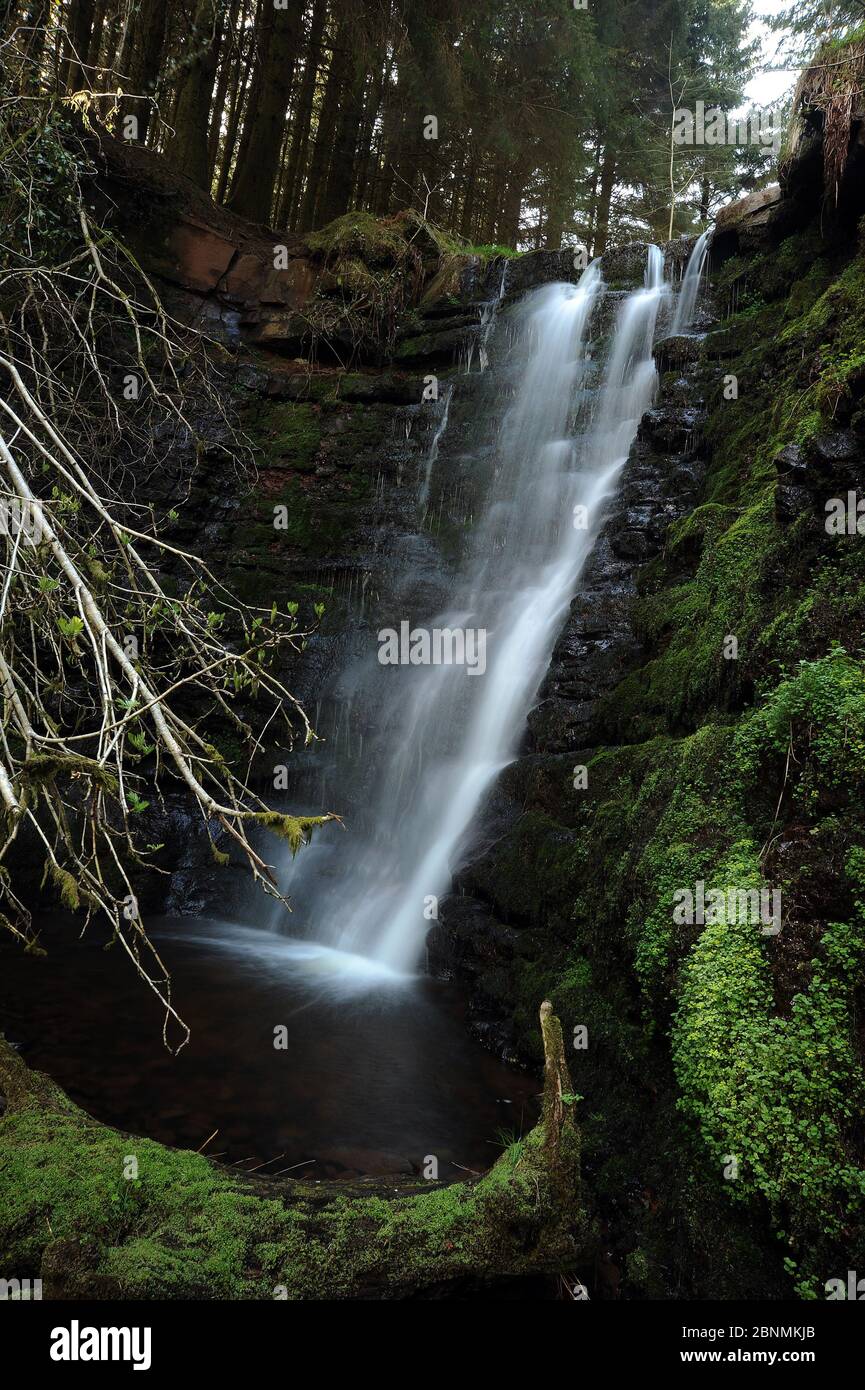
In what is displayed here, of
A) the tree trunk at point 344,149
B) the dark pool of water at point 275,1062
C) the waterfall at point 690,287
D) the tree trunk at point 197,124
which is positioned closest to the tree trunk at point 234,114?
the tree trunk at point 344,149

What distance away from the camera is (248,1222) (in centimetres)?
276

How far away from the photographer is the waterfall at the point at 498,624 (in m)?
7.44

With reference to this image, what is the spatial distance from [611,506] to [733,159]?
14076 millimetres

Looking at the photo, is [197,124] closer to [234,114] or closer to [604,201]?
[234,114]

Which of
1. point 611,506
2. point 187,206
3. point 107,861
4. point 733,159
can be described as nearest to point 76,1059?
point 107,861

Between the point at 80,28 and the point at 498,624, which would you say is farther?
the point at 80,28

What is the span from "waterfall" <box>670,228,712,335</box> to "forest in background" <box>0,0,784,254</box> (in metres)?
4.60

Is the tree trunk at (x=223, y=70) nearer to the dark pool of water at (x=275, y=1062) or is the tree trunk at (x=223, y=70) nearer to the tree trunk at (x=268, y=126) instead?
the tree trunk at (x=268, y=126)

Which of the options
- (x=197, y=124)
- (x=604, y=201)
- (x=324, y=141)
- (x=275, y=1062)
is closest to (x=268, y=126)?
(x=197, y=124)

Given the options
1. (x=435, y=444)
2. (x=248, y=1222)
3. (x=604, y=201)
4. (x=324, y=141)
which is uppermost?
(x=604, y=201)

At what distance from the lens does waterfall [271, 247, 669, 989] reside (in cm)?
744

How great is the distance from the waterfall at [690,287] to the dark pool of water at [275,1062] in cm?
776

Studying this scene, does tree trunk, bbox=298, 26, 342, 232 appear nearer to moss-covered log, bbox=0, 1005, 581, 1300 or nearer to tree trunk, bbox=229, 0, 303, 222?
tree trunk, bbox=229, 0, 303, 222

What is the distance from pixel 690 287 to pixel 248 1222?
10.1 m
